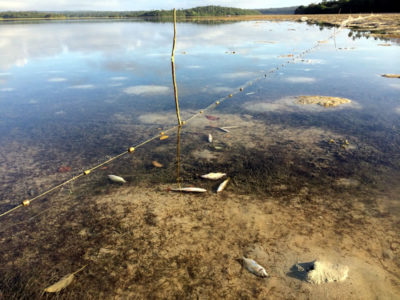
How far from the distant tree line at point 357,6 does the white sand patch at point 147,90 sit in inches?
2455

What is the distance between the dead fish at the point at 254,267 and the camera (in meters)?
3.17

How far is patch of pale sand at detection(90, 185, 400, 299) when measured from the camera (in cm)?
304

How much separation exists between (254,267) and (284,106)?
6888mm

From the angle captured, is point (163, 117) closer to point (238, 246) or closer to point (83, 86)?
point (238, 246)

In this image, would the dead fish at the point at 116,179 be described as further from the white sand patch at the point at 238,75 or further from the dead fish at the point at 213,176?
the white sand patch at the point at 238,75

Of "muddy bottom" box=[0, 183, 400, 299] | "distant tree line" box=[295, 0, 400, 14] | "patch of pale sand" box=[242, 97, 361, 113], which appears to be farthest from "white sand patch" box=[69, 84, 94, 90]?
"distant tree line" box=[295, 0, 400, 14]

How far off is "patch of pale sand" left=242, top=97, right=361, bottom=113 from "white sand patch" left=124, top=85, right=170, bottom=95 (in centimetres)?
376

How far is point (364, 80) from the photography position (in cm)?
1220

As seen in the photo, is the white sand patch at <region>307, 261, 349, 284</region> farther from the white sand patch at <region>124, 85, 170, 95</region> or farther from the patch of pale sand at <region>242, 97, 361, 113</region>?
the white sand patch at <region>124, 85, 170, 95</region>

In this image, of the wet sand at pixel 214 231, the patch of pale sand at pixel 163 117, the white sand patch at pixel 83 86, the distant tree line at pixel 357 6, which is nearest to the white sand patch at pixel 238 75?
the patch of pale sand at pixel 163 117

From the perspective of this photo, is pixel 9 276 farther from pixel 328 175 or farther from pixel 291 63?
pixel 291 63

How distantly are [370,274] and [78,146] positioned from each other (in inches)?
248

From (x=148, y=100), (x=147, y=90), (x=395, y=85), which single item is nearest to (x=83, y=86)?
(x=147, y=90)

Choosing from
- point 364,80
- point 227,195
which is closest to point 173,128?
point 227,195
